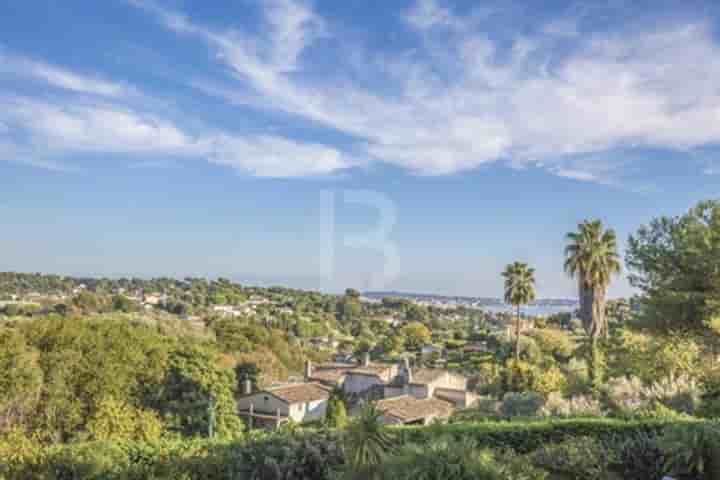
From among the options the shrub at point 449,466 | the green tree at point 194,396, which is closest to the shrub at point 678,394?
the shrub at point 449,466

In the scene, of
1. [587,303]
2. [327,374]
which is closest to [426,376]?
[327,374]

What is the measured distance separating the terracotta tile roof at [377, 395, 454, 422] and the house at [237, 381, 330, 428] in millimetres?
4688

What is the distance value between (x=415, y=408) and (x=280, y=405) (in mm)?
8240

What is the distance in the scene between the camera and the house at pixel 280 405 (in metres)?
31.2

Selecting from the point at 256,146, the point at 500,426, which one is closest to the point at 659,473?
the point at 500,426

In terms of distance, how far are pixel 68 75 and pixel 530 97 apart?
11.2 metres

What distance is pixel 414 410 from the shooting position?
1082 inches

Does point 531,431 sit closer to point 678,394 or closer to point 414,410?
point 678,394

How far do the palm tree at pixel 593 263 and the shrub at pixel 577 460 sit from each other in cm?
1751

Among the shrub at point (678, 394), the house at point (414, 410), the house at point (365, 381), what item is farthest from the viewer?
the house at point (365, 381)

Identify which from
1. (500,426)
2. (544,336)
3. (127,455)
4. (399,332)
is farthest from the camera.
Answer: (399,332)

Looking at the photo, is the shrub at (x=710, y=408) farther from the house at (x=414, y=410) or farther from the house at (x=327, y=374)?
the house at (x=327, y=374)

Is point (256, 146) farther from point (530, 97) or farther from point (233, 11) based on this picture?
point (530, 97)

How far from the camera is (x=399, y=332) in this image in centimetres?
6712
